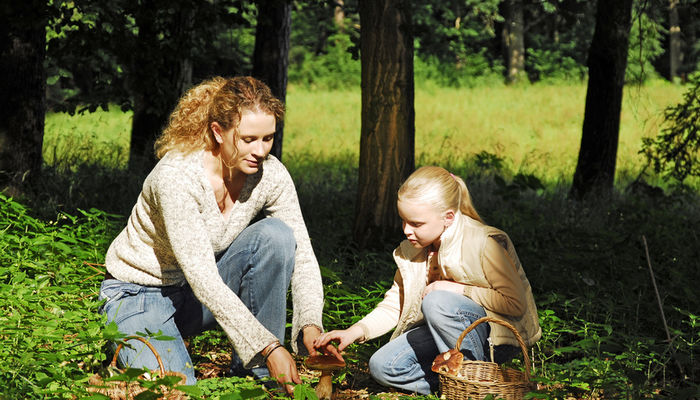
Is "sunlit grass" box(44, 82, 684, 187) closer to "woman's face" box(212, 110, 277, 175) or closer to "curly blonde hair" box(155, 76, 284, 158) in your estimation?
"curly blonde hair" box(155, 76, 284, 158)

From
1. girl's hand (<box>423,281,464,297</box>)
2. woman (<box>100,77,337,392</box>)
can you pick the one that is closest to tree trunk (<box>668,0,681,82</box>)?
girl's hand (<box>423,281,464,297</box>)

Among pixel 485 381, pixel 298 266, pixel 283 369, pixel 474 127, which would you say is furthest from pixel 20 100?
pixel 474 127

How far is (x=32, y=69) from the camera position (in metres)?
6.98

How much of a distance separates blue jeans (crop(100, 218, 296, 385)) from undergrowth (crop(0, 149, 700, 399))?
0.49ft

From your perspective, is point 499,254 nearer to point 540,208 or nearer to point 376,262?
point 376,262

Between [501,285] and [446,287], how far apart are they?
0.26m

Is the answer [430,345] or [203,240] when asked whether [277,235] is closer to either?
[203,240]

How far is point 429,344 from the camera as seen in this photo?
3.76 meters

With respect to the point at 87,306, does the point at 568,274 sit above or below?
below

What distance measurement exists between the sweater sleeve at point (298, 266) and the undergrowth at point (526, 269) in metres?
0.38

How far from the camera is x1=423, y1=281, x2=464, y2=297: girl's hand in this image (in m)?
3.54

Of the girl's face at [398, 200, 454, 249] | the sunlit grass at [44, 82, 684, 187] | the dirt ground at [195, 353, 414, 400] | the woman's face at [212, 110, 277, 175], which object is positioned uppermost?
the woman's face at [212, 110, 277, 175]

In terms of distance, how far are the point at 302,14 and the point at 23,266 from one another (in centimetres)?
2866

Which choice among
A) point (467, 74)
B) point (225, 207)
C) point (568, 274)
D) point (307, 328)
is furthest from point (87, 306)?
point (467, 74)
